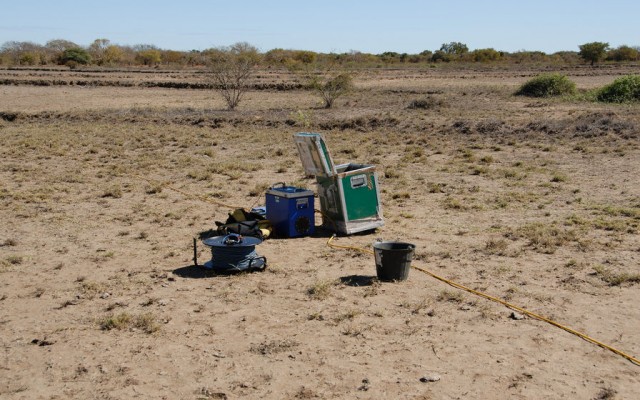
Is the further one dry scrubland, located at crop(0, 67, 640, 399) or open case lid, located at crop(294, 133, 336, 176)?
open case lid, located at crop(294, 133, 336, 176)

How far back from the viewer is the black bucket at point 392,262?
7531mm

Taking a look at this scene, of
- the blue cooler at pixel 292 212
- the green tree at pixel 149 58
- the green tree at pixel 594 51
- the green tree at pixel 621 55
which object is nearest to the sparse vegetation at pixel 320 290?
the blue cooler at pixel 292 212

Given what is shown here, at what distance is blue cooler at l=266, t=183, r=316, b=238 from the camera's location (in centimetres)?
959

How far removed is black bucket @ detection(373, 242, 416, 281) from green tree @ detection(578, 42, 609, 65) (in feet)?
242

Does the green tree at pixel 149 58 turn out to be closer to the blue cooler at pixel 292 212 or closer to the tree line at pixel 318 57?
the tree line at pixel 318 57

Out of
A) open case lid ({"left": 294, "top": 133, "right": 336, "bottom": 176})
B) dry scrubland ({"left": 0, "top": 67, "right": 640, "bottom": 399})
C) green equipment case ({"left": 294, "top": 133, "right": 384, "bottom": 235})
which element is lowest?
dry scrubland ({"left": 0, "top": 67, "right": 640, "bottom": 399})

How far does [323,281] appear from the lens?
25.2 feet

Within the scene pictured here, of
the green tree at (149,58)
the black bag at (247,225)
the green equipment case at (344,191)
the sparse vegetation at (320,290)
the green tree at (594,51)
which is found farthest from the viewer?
the green tree at (149,58)

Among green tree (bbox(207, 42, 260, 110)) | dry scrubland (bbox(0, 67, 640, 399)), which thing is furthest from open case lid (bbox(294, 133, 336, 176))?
green tree (bbox(207, 42, 260, 110))

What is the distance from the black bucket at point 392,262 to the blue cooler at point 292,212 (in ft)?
7.10

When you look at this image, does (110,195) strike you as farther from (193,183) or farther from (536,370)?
(536,370)

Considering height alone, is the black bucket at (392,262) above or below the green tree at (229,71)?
below

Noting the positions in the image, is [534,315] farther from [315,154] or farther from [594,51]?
[594,51]

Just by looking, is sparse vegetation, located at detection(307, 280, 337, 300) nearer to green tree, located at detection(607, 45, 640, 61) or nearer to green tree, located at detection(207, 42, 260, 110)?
green tree, located at detection(207, 42, 260, 110)
